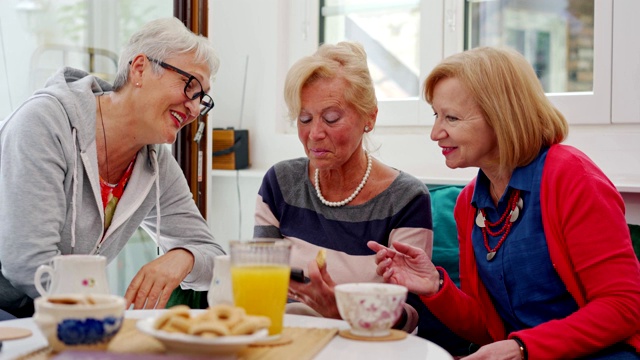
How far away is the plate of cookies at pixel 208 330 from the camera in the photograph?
92 cm

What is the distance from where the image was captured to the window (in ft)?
8.16

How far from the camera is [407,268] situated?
1.56 metres

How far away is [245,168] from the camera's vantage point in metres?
3.21

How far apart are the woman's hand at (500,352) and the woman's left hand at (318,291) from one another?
1.01 feet

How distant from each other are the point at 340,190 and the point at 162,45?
603 millimetres

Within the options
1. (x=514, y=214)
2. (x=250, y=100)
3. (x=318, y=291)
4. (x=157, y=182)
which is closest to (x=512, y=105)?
(x=514, y=214)

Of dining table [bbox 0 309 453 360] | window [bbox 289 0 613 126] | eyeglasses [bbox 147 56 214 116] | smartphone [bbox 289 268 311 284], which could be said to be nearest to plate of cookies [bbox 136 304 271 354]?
dining table [bbox 0 309 453 360]

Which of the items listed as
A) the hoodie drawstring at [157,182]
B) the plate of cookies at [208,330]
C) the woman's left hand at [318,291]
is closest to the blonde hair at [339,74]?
the hoodie drawstring at [157,182]

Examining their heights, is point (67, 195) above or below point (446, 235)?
above

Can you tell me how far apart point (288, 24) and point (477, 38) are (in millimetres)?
869

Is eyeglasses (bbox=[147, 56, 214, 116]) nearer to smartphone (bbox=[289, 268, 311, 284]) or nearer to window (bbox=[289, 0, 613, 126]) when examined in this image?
smartphone (bbox=[289, 268, 311, 284])

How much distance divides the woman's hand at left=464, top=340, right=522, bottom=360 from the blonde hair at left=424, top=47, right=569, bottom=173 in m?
0.41

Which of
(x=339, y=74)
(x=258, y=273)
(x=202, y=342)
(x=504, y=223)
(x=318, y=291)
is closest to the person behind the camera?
(x=202, y=342)

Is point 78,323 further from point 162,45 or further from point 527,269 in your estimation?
point 162,45
